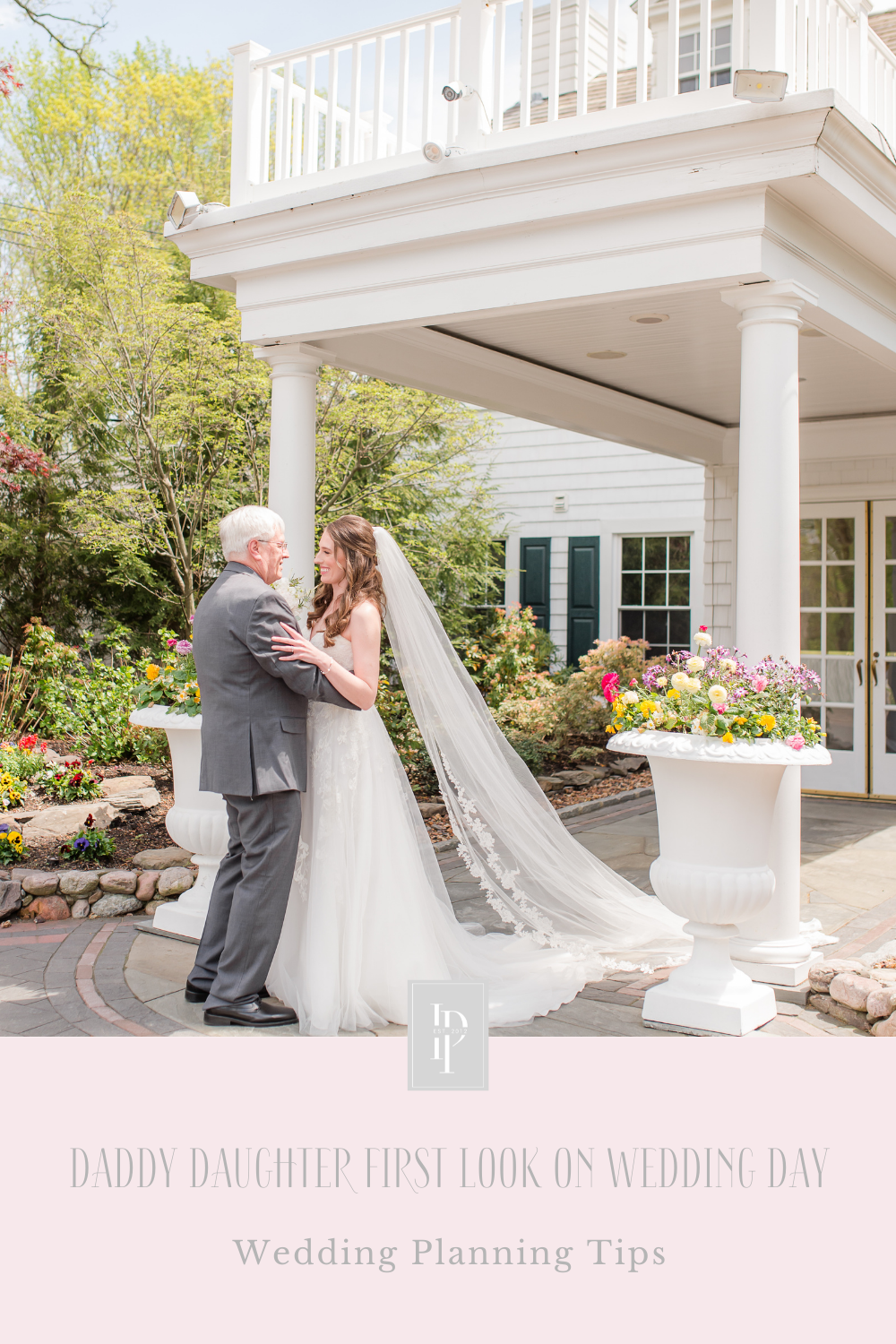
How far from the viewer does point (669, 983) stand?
3863 millimetres

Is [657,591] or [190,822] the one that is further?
[657,591]

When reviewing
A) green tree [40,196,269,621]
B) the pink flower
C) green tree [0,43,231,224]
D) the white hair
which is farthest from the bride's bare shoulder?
green tree [0,43,231,224]

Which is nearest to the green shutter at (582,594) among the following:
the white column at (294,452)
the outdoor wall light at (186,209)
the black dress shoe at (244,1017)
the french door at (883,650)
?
the french door at (883,650)

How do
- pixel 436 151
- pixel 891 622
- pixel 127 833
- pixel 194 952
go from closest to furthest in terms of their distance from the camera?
pixel 436 151 → pixel 194 952 → pixel 127 833 → pixel 891 622

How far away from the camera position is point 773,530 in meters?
4.24

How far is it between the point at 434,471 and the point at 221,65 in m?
8.41

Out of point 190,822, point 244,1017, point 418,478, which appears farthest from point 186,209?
point 418,478

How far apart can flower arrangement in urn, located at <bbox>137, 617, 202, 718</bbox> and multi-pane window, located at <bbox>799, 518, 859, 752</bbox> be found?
17.4 ft

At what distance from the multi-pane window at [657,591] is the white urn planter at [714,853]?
8.17 m

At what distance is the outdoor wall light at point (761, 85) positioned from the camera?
12.5 ft

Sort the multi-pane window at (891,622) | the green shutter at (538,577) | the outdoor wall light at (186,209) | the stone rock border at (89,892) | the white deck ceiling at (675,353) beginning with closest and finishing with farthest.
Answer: the stone rock border at (89,892)
the outdoor wall light at (186,209)
the white deck ceiling at (675,353)
the multi-pane window at (891,622)
the green shutter at (538,577)

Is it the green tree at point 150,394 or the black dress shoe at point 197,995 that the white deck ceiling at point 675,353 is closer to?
the black dress shoe at point 197,995

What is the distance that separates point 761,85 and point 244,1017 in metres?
3.66

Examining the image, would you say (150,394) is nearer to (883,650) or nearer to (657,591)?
(657,591)
